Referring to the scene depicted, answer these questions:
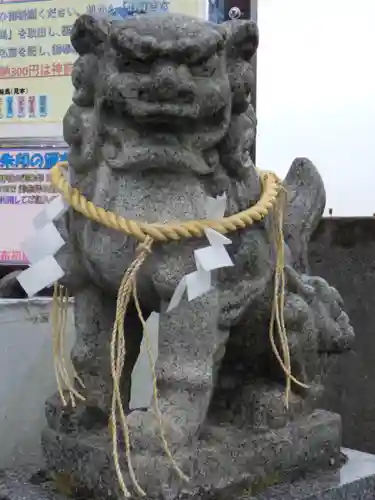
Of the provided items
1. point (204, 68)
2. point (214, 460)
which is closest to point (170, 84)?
point (204, 68)

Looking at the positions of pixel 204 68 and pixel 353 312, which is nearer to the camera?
pixel 204 68

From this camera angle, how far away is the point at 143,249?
3.25 ft

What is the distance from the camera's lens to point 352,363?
6.27 ft

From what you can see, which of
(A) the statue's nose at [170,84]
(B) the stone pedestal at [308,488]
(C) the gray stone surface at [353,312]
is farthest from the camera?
(C) the gray stone surface at [353,312]

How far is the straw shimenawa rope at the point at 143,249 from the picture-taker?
991mm

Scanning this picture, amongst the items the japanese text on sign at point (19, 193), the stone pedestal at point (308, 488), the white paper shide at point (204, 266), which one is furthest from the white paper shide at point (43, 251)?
the japanese text on sign at point (19, 193)

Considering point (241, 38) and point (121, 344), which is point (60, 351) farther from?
point (241, 38)

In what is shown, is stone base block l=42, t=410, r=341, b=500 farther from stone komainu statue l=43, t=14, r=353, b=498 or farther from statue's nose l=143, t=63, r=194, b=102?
statue's nose l=143, t=63, r=194, b=102

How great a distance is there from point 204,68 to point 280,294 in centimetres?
29

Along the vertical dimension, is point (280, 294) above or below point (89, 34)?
below

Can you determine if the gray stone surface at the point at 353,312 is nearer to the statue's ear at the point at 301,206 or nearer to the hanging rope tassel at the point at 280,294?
the statue's ear at the point at 301,206

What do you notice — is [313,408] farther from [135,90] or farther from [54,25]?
[54,25]

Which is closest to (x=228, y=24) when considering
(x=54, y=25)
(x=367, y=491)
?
(x=367, y=491)

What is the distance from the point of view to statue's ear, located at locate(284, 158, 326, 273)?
123 centimetres
